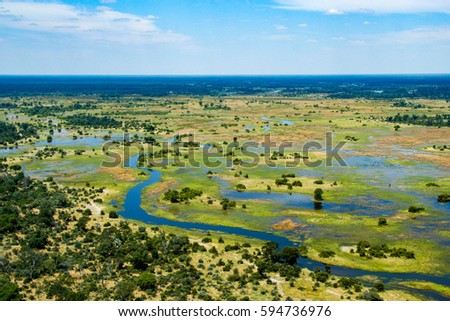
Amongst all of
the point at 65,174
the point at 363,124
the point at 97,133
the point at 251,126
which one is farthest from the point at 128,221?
the point at 363,124

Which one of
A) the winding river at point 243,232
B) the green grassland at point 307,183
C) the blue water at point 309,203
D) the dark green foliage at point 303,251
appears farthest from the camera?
the blue water at point 309,203

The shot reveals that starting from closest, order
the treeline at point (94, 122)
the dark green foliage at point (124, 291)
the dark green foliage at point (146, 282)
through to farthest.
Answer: the dark green foliage at point (124, 291) < the dark green foliage at point (146, 282) < the treeline at point (94, 122)

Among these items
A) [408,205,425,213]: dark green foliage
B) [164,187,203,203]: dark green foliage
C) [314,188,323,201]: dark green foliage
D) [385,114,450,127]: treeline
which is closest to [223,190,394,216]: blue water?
[314,188,323,201]: dark green foliage

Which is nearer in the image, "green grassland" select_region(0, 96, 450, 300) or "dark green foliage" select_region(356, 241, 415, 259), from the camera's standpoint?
"dark green foliage" select_region(356, 241, 415, 259)

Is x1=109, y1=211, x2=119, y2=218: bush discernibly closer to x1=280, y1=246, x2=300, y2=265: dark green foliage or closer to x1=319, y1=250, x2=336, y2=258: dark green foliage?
x1=280, y1=246, x2=300, y2=265: dark green foliage

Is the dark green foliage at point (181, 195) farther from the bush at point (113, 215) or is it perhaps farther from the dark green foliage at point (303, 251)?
the dark green foliage at point (303, 251)

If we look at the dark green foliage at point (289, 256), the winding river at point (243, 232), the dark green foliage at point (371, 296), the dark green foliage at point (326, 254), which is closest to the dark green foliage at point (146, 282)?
the dark green foliage at point (289, 256)
